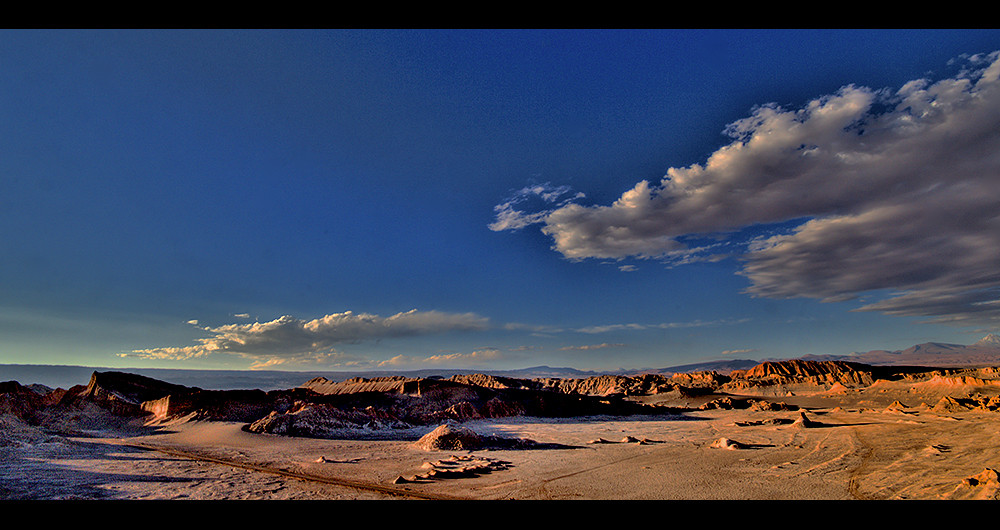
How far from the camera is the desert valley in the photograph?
47.5ft

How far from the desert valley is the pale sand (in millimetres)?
97

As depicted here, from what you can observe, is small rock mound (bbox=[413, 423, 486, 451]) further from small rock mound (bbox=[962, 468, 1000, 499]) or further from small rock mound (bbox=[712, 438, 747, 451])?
small rock mound (bbox=[962, 468, 1000, 499])

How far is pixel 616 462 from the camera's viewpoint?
20.0 m

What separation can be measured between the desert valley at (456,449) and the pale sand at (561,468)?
97 millimetres

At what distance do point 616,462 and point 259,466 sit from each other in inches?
649

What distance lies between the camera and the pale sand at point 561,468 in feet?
45.9

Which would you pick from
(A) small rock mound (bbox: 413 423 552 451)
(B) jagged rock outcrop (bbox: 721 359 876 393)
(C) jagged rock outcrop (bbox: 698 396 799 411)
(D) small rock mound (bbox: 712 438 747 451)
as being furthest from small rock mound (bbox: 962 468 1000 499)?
(B) jagged rock outcrop (bbox: 721 359 876 393)

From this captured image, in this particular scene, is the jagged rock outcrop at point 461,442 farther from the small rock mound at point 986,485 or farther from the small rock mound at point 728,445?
the small rock mound at point 986,485
